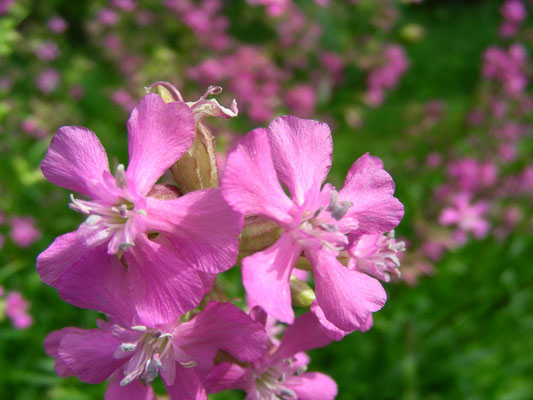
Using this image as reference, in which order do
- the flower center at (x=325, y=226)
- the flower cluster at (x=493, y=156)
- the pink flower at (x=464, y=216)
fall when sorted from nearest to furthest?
the flower center at (x=325, y=226) → the pink flower at (x=464, y=216) → the flower cluster at (x=493, y=156)

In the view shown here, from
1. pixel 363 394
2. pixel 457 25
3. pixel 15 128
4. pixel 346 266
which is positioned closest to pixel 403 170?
pixel 363 394

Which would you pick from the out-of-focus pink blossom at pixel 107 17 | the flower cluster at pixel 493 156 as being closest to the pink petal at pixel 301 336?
the flower cluster at pixel 493 156

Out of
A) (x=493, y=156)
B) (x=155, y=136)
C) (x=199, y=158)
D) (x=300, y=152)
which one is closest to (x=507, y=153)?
(x=493, y=156)

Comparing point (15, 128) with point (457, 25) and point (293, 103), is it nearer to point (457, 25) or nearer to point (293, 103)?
point (293, 103)

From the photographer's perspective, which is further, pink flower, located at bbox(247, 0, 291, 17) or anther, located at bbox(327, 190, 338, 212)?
pink flower, located at bbox(247, 0, 291, 17)

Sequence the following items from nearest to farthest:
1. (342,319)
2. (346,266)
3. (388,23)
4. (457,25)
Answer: (342,319), (346,266), (388,23), (457,25)

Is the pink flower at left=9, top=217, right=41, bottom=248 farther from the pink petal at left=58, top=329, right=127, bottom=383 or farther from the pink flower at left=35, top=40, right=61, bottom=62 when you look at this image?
the pink petal at left=58, top=329, right=127, bottom=383

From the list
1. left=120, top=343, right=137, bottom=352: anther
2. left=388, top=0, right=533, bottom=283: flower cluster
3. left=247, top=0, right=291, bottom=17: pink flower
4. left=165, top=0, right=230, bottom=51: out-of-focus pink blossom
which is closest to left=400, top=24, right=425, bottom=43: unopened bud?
left=388, top=0, right=533, bottom=283: flower cluster

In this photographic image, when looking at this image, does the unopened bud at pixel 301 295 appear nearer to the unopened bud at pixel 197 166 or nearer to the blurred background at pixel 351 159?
the unopened bud at pixel 197 166
